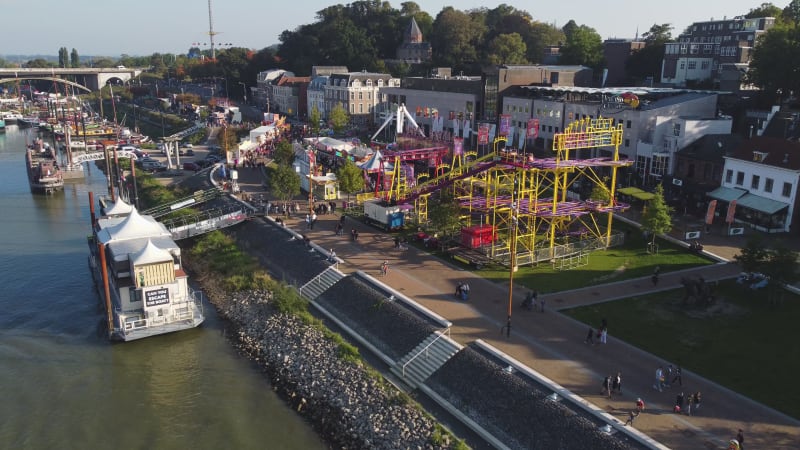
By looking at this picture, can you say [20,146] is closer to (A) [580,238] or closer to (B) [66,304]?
(B) [66,304]

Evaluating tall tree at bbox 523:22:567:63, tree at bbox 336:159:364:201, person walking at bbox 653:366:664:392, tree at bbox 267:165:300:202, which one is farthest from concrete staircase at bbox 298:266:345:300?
tall tree at bbox 523:22:567:63

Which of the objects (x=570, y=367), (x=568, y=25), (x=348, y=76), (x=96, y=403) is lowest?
(x=96, y=403)

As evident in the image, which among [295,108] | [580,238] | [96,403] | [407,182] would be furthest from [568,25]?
[96,403]

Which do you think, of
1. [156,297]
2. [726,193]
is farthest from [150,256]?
[726,193]

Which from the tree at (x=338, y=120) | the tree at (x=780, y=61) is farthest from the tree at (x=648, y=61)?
the tree at (x=338, y=120)

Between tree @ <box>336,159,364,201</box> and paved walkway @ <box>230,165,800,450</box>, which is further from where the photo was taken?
tree @ <box>336,159,364,201</box>

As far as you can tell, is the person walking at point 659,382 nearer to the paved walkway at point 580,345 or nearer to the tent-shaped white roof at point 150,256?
the paved walkway at point 580,345

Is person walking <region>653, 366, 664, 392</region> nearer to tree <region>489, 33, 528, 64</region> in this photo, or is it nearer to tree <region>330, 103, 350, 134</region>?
tree <region>330, 103, 350, 134</region>
